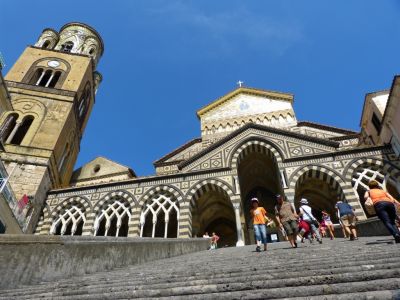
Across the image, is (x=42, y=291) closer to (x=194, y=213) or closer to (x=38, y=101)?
(x=194, y=213)

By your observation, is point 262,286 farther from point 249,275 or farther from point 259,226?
point 259,226

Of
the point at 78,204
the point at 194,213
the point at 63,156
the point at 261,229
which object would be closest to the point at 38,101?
the point at 63,156

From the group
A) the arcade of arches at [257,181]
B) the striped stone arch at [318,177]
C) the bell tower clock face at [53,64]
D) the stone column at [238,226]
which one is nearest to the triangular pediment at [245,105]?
the arcade of arches at [257,181]

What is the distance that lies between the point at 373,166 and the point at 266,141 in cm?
560

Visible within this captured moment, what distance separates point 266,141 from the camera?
16.7 metres

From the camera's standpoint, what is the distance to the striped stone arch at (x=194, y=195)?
14436 millimetres

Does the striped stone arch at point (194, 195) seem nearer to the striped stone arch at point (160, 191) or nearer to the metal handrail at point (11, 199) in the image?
the striped stone arch at point (160, 191)

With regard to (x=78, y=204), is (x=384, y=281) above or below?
below

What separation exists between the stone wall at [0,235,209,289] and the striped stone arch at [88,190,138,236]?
28.2ft

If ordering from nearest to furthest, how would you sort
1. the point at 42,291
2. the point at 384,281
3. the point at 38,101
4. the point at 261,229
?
the point at 384,281
the point at 42,291
the point at 261,229
the point at 38,101

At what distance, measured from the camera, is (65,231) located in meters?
16.5

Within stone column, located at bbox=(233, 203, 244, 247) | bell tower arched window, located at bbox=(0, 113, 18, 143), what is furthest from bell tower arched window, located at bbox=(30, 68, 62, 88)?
stone column, located at bbox=(233, 203, 244, 247)

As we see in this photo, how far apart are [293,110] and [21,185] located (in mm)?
20327

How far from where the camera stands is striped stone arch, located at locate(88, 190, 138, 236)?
50.2ft
